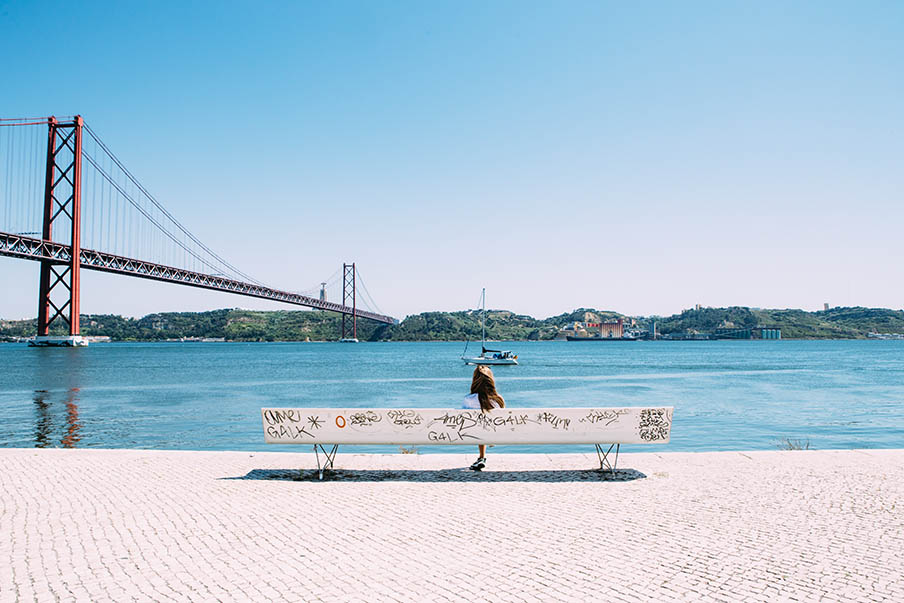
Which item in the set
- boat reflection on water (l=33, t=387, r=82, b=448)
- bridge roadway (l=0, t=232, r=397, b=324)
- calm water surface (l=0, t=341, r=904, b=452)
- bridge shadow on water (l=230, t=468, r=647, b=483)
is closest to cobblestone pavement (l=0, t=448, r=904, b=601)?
bridge shadow on water (l=230, t=468, r=647, b=483)

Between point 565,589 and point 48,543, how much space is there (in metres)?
3.54

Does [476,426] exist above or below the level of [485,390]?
below

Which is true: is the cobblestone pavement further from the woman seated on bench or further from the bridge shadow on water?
the woman seated on bench

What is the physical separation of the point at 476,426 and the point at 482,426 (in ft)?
0.20

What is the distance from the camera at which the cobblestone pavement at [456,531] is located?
3.80m

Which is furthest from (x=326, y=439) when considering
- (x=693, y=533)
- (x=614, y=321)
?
(x=614, y=321)

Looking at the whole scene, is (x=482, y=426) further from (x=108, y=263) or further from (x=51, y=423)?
(x=108, y=263)

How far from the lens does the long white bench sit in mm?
6824

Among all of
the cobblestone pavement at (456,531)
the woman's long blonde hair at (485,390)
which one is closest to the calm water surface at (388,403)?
the woman's long blonde hair at (485,390)

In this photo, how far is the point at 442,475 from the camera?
23.4 feet

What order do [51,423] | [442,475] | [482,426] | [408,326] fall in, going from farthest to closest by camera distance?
[408,326] → [51,423] → [442,475] → [482,426]

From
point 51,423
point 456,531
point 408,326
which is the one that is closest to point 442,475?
point 456,531

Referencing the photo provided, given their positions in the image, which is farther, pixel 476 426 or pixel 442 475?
pixel 442 475

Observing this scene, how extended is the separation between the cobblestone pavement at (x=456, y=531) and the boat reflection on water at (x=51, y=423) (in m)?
5.72
